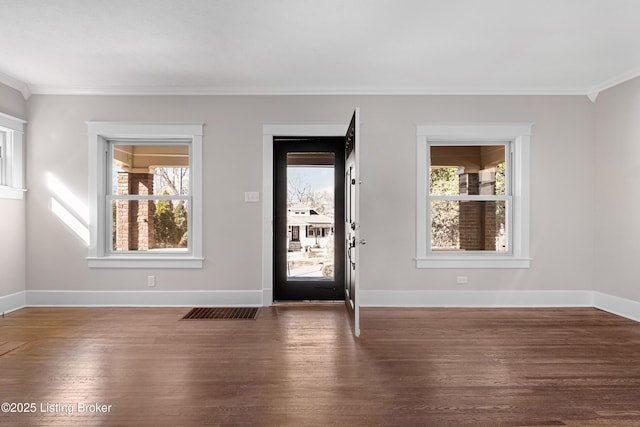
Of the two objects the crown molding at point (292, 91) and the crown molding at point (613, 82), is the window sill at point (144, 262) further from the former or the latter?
the crown molding at point (613, 82)

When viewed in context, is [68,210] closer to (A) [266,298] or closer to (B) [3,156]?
(B) [3,156]

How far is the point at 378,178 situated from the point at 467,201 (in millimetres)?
1163

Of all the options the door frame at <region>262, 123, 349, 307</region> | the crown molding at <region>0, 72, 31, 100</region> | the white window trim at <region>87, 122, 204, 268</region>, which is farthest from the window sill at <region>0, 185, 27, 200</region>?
the door frame at <region>262, 123, 349, 307</region>

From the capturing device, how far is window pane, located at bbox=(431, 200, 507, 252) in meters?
4.57

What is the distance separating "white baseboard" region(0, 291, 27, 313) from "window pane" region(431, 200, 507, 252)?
4.89 meters

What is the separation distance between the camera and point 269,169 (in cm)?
442

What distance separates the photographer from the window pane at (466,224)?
15.0ft

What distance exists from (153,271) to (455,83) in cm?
415

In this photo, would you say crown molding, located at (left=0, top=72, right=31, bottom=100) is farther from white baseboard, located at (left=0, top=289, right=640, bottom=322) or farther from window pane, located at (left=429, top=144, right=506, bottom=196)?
window pane, located at (left=429, top=144, right=506, bottom=196)

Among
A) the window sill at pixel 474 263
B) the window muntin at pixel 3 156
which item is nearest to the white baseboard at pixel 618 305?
the window sill at pixel 474 263

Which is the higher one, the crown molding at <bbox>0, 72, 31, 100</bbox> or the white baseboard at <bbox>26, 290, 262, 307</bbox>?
the crown molding at <bbox>0, 72, 31, 100</bbox>

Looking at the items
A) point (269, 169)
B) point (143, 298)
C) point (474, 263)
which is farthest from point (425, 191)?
point (143, 298)

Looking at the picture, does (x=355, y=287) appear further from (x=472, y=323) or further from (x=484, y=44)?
(x=484, y=44)

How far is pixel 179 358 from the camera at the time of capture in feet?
9.39
